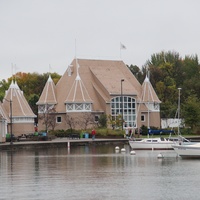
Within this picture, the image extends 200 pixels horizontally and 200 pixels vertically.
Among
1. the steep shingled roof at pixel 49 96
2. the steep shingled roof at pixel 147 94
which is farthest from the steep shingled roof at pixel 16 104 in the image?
the steep shingled roof at pixel 147 94

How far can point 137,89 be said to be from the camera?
114125mm

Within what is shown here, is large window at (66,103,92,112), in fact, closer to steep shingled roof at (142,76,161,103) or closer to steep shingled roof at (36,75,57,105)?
steep shingled roof at (36,75,57,105)

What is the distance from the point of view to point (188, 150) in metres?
53.4

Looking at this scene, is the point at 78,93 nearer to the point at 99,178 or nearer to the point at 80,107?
the point at 80,107

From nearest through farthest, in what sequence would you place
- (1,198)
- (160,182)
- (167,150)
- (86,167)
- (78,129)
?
1. (1,198)
2. (160,182)
3. (86,167)
4. (167,150)
5. (78,129)

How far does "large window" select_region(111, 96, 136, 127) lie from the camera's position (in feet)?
356

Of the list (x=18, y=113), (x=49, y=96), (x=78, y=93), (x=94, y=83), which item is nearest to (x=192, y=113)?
(x=78, y=93)

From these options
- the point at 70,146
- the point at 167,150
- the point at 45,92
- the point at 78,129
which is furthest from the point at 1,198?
the point at 45,92

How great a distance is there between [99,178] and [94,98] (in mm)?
70656

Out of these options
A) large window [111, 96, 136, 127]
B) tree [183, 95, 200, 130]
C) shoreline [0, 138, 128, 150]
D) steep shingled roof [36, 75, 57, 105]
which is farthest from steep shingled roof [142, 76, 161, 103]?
shoreline [0, 138, 128, 150]

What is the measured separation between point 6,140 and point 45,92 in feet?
95.8

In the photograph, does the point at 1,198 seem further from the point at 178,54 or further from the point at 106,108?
the point at 178,54

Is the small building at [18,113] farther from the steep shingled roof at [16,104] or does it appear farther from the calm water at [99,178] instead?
the calm water at [99,178]

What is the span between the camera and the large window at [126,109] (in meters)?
109
